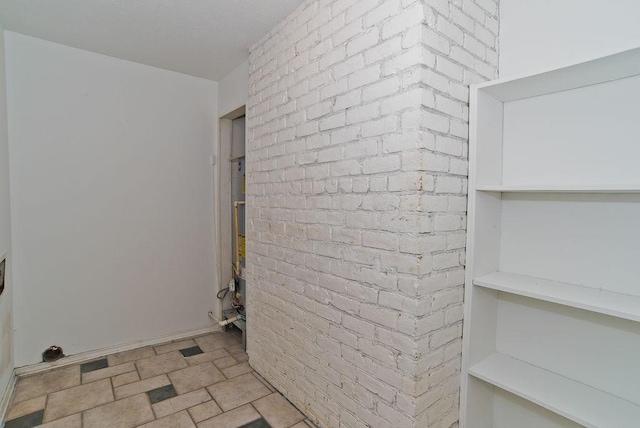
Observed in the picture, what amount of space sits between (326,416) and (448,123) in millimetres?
1663

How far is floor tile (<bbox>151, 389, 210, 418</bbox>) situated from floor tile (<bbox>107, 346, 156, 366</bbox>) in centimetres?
75

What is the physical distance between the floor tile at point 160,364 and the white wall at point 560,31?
116 inches

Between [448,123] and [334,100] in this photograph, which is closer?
[448,123]

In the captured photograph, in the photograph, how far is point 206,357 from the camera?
268 cm

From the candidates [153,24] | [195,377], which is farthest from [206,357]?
[153,24]

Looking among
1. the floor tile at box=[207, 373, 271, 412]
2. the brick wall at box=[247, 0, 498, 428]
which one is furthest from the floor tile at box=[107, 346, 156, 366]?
the brick wall at box=[247, 0, 498, 428]

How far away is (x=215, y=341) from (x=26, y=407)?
132 centimetres

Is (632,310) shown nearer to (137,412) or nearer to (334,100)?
(334,100)

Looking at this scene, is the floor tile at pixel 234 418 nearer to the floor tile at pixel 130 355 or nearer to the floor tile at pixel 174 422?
the floor tile at pixel 174 422

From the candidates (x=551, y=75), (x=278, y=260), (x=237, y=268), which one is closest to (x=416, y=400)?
(x=278, y=260)

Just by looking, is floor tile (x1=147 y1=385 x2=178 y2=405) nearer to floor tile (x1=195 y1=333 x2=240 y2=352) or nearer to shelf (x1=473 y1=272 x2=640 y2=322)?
floor tile (x1=195 y1=333 x2=240 y2=352)

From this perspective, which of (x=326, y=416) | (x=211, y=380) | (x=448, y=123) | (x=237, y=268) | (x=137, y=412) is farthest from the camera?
(x=237, y=268)

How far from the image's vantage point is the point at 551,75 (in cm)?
126

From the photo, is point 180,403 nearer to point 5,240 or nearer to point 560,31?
point 5,240
